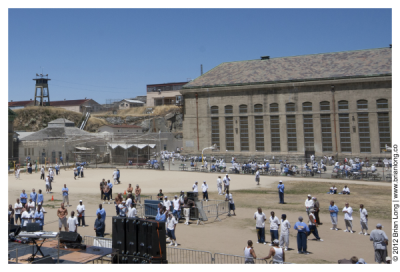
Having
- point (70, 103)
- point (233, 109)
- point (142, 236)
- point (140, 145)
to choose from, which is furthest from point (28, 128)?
point (142, 236)

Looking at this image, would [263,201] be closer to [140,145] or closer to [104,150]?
[140,145]

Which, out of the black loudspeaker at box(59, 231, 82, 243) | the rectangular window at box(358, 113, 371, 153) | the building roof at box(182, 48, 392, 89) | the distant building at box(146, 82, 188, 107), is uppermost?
the distant building at box(146, 82, 188, 107)

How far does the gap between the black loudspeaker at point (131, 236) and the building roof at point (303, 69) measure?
129 feet

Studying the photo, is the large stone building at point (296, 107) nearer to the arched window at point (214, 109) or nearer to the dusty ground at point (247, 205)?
the arched window at point (214, 109)

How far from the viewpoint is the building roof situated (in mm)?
43625

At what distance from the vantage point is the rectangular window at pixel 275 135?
46.4 m

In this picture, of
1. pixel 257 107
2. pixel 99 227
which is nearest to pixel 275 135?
pixel 257 107

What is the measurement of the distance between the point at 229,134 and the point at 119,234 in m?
39.4

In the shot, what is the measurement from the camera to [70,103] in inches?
4003

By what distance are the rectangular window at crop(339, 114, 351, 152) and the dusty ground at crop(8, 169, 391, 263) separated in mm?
13402

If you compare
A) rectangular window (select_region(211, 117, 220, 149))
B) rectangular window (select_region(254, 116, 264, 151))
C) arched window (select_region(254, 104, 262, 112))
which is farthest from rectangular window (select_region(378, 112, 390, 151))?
rectangular window (select_region(211, 117, 220, 149))

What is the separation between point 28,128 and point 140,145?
1906 inches

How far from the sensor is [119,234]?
1050cm

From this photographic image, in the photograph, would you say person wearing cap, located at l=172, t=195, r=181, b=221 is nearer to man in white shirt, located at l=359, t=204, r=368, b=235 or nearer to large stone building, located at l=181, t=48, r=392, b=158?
man in white shirt, located at l=359, t=204, r=368, b=235
